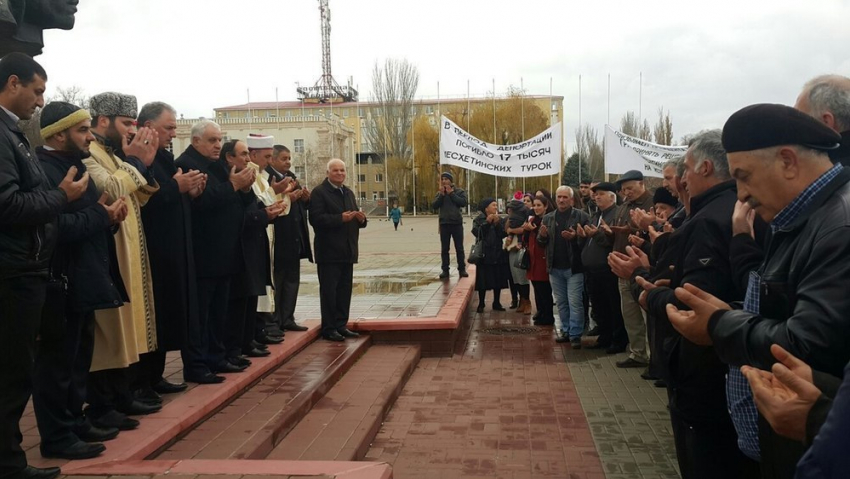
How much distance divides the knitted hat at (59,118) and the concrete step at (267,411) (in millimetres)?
1902

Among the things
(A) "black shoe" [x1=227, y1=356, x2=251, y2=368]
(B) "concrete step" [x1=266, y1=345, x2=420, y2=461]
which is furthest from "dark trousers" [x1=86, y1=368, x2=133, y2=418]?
(A) "black shoe" [x1=227, y1=356, x2=251, y2=368]

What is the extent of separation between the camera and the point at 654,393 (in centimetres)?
635

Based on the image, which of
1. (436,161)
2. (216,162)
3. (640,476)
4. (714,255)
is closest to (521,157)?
(216,162)

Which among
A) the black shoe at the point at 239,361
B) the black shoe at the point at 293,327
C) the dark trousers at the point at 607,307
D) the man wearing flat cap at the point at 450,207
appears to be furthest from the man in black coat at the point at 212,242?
the man wearing flat cap at the point at 450,207

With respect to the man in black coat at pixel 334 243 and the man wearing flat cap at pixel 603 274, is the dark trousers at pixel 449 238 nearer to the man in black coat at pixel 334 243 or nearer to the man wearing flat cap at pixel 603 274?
the man wearing flat cap at pixel 603 274

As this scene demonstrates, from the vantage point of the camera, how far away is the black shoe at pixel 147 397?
14.7 feet

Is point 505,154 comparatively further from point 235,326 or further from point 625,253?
point 235,326

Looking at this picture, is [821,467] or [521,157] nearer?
[821,467]

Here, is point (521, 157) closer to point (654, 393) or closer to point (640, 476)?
point (654, 393)

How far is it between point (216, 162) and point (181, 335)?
1.49 meters

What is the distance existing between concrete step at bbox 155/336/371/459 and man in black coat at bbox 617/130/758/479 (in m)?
2.43

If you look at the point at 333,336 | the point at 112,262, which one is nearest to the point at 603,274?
the point at 333,336

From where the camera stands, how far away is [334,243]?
7.45 meters

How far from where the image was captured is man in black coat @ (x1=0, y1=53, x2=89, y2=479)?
3090mm
